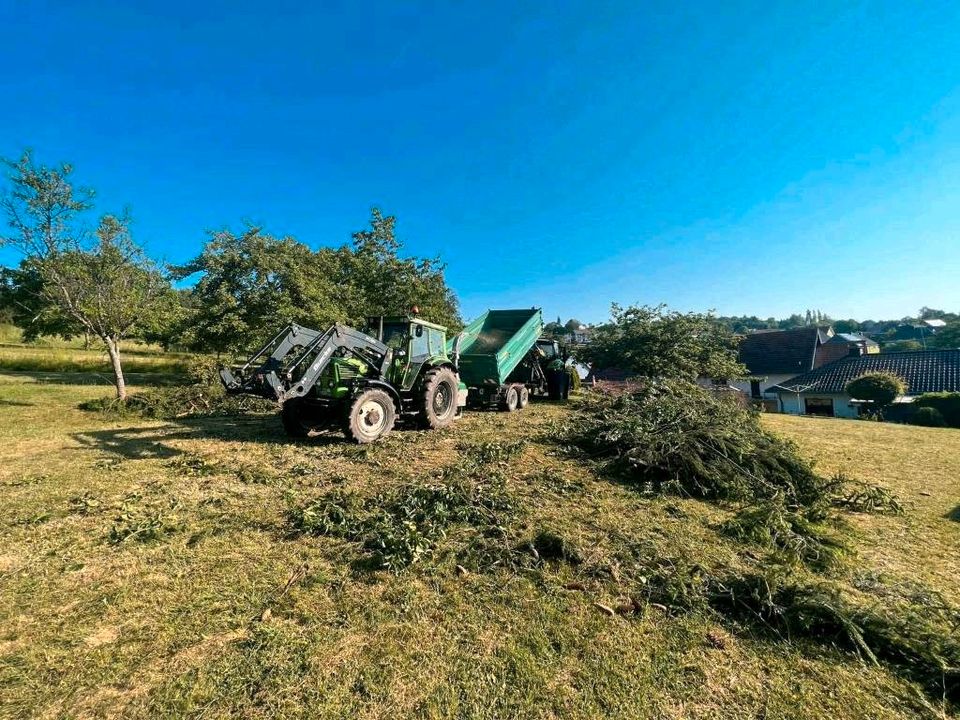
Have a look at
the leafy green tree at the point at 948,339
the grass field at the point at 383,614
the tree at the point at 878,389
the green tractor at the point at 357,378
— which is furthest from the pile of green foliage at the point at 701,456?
the leafy green tree at the point at 948,339

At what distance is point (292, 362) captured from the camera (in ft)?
23.8

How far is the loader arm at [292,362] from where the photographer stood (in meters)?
6.48

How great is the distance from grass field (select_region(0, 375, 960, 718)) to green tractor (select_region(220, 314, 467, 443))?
183 cm

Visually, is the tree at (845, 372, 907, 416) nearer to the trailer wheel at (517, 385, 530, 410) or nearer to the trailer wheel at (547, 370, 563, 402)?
the trailer wheel at (547, 370, 563, 402)

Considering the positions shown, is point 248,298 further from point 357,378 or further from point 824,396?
point 824,396

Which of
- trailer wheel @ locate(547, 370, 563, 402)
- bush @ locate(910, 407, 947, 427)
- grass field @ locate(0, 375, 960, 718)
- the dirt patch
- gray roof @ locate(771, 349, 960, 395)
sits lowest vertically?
the dirt patch

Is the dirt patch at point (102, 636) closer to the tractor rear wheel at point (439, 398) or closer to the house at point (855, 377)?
the tractor rear wheel at point (439, 398)

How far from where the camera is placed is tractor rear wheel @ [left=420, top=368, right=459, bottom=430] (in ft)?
27.9

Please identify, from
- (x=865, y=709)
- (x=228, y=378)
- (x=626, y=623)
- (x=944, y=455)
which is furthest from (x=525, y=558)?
(x=944, y=455)

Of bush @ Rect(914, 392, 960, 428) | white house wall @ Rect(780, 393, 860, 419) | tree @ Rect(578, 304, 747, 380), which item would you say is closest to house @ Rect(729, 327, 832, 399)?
white house wall @ Rect(780, 393, 860, 419)

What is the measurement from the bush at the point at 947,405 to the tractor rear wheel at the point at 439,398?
22.3m

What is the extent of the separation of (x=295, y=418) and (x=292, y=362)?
121 cm

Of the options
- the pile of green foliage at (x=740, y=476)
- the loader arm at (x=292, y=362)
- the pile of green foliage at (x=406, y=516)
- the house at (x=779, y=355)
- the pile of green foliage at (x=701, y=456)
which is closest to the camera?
the pile of green foliage at (x=406, y=516)

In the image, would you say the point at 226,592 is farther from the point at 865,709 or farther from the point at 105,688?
the point at 865,709
